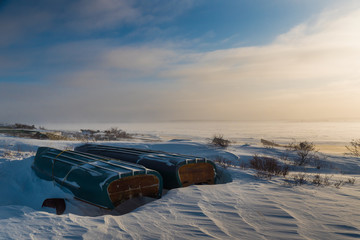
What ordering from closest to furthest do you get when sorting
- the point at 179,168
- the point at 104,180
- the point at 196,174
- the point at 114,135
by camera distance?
the point at 104,180 → the point at 179,168 → the point at 196,174 → the point at 114,135

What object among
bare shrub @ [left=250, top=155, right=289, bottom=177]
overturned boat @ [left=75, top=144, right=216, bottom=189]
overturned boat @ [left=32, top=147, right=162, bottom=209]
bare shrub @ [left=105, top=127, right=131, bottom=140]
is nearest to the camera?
overturned boat @ [left=32, top=147, right=162, bottom=209]

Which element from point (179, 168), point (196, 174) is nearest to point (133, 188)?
point (179, 168)

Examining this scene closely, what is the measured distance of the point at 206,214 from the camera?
3217 millimetres

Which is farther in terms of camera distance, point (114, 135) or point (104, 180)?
point (114, 135)

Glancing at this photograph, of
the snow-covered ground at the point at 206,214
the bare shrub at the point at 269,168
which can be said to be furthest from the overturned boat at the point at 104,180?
the bare shrub at the point at 269,168

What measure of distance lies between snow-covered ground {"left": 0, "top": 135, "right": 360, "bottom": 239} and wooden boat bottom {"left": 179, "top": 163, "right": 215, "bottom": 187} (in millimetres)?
542

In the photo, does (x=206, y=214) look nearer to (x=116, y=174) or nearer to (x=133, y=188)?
(x=133, y=188)

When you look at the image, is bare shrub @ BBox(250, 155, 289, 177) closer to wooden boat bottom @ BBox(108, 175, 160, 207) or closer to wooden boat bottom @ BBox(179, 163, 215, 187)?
wooden boat bottom @ BBox(179, 163, 215, 187)

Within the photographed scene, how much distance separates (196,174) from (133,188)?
1.50 meters

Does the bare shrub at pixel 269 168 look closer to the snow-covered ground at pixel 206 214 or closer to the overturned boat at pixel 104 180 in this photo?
the snow-covered ground at pixel 206 214

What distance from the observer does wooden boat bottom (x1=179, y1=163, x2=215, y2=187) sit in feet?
16.2

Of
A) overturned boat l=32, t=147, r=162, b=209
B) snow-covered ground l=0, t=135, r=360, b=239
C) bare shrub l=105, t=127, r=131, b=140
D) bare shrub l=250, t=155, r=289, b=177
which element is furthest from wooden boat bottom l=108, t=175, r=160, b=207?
bare shrub l=105, t=127, r=131, b=140

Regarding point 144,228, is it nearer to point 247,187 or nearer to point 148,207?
point 148,207

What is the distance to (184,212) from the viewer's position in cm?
331
